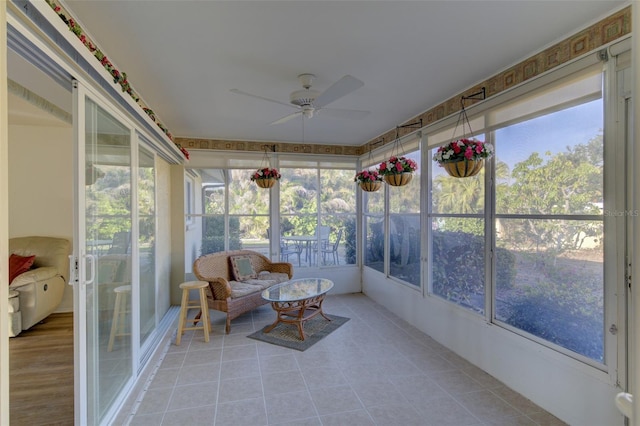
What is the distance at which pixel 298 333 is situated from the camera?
3.96 m

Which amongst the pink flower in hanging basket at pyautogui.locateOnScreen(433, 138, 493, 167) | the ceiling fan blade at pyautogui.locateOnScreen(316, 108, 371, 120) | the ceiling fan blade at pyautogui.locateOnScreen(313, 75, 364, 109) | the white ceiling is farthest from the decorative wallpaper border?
the ceiling fan blade at pyautogui.locateOnScreen(313, 75, 364, 109)

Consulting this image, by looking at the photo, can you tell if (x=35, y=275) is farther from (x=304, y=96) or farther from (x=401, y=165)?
(x=401, y=165)

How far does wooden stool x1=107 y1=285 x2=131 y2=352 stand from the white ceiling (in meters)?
1.87

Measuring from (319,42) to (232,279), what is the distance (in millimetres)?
3746

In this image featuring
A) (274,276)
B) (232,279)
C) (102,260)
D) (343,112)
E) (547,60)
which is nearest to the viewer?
(102,260)

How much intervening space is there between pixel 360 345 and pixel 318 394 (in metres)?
1.08

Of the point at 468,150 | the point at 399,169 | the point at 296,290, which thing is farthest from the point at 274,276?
the point at 468,150

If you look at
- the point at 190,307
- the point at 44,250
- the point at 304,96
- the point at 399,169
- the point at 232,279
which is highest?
the point at 304,96

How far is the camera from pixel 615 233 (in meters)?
2.02

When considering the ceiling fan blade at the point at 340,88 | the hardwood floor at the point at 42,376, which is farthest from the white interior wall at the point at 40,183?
the ceiling fan blade at the point at 340,88

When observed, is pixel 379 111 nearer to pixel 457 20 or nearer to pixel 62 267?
pixel 457 20

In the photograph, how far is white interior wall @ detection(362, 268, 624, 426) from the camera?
2.12 meters

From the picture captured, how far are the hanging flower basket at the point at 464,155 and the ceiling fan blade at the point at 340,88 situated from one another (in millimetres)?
994

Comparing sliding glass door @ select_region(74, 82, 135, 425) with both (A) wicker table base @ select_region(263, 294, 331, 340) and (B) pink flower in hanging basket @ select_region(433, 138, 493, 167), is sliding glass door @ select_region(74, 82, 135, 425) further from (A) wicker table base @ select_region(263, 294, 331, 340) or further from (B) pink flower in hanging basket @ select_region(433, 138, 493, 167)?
(B) pink flower in hanging basket @ select_region(433, 138, 493, 167)
